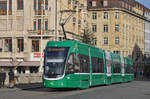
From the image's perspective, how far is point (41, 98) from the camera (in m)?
20.7

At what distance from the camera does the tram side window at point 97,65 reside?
32.4m

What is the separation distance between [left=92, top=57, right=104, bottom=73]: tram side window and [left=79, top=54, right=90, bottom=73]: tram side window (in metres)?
1.79

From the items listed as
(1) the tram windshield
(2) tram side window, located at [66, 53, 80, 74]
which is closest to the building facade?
(2) tram side window, located at [66, 53, 80, 74]

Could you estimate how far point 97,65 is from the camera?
3350 centimetres

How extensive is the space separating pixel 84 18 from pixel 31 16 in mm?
15513

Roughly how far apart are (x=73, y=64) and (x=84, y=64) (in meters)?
2.49

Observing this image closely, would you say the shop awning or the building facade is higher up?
the building facade

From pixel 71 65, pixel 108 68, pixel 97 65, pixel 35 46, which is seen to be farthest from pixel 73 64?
pixel 35 46

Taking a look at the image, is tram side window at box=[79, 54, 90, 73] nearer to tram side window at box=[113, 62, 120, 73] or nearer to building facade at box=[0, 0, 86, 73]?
tram side window at box=[113, 62, 120, 73]

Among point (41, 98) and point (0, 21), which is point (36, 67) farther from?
point (41, 98)

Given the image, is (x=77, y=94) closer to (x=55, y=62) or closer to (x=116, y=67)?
(x=55, y=62)

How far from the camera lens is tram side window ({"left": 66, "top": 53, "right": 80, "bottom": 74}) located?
86.7 ft

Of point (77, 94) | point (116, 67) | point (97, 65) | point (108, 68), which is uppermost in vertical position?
point (97, 65)

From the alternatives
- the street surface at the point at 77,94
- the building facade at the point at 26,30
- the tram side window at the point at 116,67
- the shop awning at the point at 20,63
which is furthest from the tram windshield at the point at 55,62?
the shop awning at the point at 20,63
